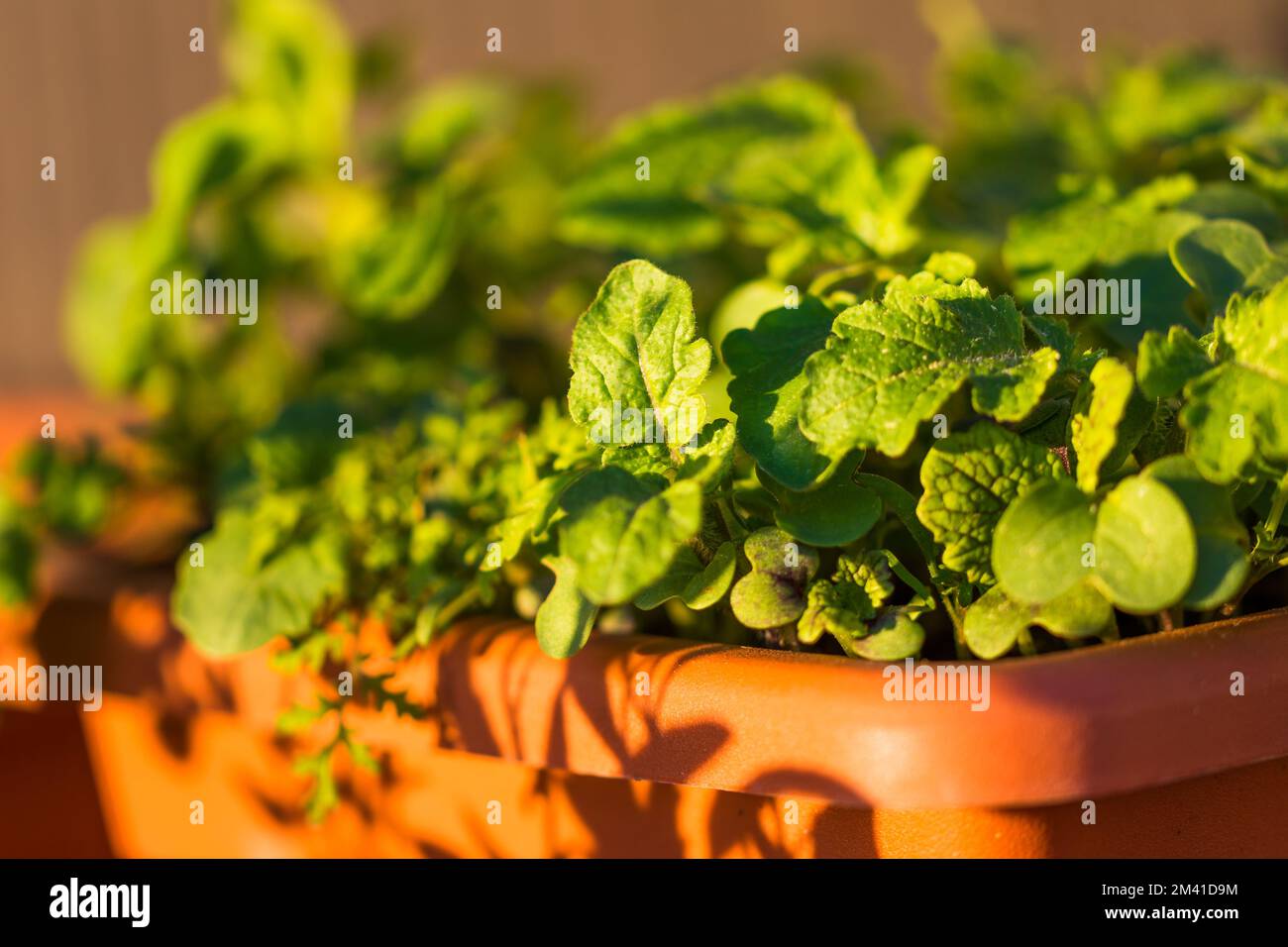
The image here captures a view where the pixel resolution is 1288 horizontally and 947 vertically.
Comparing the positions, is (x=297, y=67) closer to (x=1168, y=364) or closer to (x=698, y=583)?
(x=698, y=583)

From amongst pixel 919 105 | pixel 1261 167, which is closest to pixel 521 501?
pixel 1261 167

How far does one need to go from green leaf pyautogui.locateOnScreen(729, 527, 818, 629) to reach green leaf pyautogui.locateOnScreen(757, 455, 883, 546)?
0.02 meters

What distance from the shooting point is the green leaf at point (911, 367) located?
0.51 metres

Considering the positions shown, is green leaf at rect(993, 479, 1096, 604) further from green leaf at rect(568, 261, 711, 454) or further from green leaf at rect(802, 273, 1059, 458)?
green leaf at rect(568, 261, 711, 454)

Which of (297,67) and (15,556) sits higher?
(297,67)

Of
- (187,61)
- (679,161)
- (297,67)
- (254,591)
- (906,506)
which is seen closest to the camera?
(906,506)

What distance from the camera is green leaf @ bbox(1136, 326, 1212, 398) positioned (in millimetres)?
518

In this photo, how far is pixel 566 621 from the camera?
1.85ft

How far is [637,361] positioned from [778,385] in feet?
0.23

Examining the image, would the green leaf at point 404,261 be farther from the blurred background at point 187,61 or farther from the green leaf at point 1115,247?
the blurred background at point 187,61

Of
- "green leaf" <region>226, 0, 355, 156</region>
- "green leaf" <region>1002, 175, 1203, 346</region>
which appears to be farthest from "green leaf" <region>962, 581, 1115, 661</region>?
"green leaf" <region>226, 0, 355, 156</region>

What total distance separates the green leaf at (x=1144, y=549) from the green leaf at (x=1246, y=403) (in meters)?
0.03

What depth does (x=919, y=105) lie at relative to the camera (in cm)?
241

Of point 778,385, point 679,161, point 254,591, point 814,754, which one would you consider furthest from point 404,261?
point 814,754
